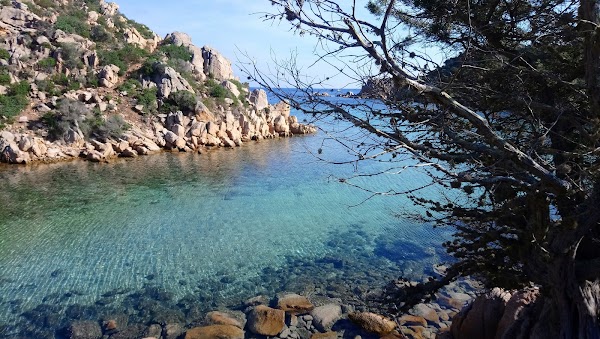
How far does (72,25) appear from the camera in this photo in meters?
33.0

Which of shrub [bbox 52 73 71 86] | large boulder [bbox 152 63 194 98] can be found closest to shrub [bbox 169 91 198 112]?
large boulder [bbox 152 63 194 98]

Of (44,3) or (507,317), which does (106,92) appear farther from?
(507,317)

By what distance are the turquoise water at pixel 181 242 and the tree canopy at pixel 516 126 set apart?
2.25 meters

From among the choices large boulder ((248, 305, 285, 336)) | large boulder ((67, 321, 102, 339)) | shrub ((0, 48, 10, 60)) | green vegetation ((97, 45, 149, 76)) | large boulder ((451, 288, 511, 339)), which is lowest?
large boulder ((67, 321, 102, 339))

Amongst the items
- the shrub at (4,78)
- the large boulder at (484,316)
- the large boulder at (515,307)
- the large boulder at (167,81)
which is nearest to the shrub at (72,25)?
the large boulder at (167,81)

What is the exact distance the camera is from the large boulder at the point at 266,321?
7.59 m

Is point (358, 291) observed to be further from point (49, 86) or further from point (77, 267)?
point (49, 86)

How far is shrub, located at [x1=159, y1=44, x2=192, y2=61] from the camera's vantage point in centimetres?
3681

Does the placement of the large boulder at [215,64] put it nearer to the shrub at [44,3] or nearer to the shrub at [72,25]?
the shrub at [72,25]

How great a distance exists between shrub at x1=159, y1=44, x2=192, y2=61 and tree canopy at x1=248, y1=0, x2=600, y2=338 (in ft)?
115

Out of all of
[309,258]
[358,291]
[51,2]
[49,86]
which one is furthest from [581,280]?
[51,2]

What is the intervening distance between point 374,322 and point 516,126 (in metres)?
4.43

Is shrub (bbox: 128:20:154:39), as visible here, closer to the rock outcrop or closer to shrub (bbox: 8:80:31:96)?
shrub (bbox: 8:80:31:96)

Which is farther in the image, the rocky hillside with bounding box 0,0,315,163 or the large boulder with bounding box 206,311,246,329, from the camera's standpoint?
the rocky hillside with bounding box 0,0,315,163
